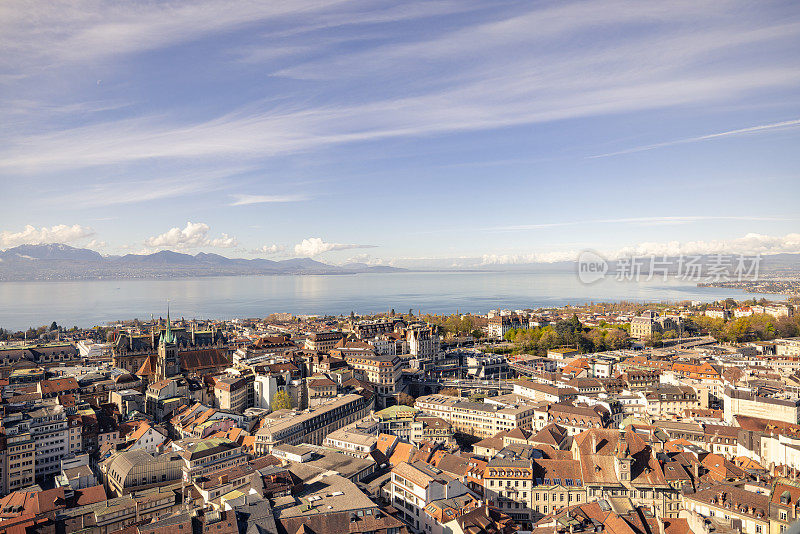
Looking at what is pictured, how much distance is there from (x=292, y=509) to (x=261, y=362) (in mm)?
15639

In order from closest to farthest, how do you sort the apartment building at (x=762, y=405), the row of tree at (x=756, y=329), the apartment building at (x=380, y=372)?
1. the apartment building at (x=762, y=405)
2. the apartment building at (x=380, y=372)
3. the row of tree at (x=756, y=329)

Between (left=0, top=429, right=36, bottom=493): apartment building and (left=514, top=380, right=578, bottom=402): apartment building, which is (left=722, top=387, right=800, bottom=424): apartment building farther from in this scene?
(left=0, top=429, right=36, bottom=493): apartment building

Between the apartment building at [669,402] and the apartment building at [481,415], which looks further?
the apartment building at [669,402]

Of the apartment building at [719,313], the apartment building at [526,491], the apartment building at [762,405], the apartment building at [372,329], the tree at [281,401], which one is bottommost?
the apartment building at [526,491]

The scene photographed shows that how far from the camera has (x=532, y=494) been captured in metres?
14.1

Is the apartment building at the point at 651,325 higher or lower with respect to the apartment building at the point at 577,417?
higher

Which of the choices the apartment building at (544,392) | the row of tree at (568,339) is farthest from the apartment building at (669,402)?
the row of tree at (568,339)

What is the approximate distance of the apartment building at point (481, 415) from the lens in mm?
20031

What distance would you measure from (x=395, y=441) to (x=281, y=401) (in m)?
7.34

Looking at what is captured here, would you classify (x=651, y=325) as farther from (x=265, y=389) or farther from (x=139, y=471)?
(x=139, y=471)

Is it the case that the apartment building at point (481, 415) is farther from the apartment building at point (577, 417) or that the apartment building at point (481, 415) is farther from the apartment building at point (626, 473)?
the apartment building at point (626, 473)

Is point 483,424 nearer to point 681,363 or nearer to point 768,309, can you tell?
point 681,363

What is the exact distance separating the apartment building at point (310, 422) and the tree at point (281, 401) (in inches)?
72.9

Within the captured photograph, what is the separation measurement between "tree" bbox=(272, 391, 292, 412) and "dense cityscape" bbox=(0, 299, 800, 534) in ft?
0.39
